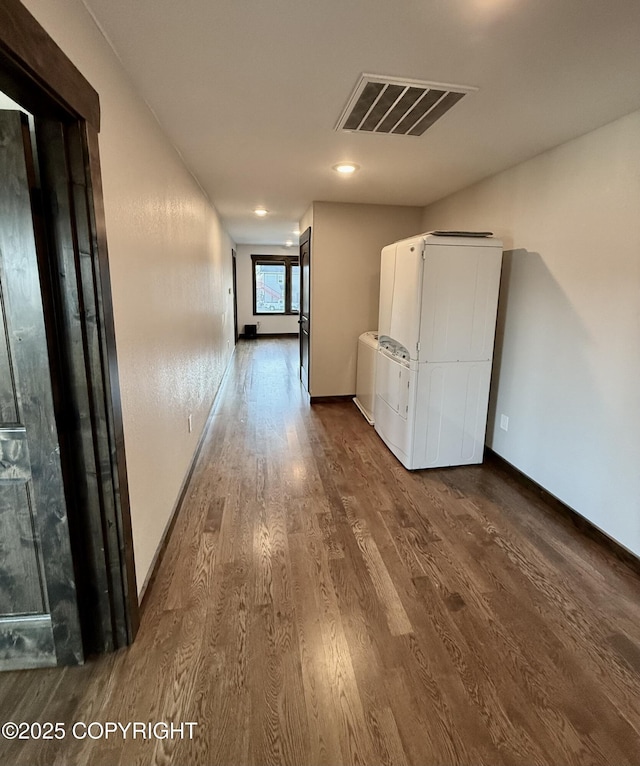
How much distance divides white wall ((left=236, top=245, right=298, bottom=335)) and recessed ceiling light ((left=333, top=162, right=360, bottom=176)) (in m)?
6.44

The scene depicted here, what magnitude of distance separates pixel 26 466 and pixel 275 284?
8.97 metres

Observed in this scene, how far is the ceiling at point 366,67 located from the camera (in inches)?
50.3

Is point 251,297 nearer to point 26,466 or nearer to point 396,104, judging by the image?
point 396,104

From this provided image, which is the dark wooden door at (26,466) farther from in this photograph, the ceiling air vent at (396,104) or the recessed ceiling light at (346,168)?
the recessed ceiling light at (346,168)

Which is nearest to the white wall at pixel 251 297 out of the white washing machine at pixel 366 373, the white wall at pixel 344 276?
the white wall at pixel 344 276

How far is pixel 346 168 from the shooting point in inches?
116

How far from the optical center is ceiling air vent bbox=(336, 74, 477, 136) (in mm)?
1711

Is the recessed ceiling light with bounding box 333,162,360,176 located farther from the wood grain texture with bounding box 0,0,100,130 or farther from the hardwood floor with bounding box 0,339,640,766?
the hardwood floor with bounding box 0,339,640,766

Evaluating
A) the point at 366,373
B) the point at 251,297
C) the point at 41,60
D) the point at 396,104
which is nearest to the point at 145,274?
the point at 41,60

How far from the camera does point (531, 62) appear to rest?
1535 millimetres

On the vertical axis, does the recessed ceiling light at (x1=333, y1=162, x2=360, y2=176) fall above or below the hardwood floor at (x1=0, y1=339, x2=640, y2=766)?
above

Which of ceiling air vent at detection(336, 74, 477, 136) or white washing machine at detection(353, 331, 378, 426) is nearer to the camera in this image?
ceiling air vent at detection(336, 74, 477, 136)

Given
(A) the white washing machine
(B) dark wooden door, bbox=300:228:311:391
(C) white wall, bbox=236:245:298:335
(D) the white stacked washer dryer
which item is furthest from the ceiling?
(C) white wall, bbox=236:245:298:335

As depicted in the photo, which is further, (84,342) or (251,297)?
(251,297)
